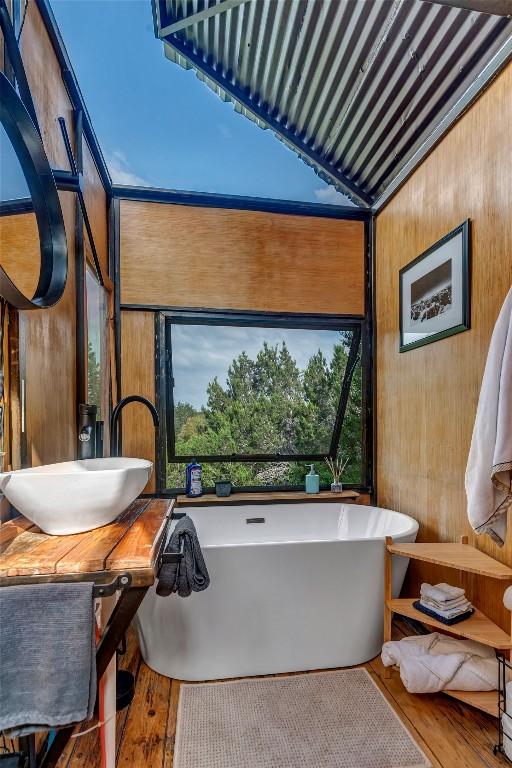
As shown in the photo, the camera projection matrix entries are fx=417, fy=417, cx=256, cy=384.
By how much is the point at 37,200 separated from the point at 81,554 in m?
1.24

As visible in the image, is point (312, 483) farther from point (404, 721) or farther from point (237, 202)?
point (237, 202)

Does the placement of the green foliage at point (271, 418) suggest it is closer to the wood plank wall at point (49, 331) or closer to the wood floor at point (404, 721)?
the wood plank wall at point (49, 331)

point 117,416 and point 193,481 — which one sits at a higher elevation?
point 117,416

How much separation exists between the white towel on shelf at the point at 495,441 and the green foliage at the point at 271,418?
1.76 metres

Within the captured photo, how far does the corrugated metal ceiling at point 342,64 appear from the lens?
2037mm

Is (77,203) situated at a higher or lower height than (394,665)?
higher

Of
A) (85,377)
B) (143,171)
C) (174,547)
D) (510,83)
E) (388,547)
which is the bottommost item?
(388,547)

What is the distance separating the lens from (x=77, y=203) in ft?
6.88

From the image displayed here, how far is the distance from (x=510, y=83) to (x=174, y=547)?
241cm

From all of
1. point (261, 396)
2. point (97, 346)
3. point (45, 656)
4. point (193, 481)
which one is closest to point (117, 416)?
point (97, 346)

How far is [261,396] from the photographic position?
3.20 metres

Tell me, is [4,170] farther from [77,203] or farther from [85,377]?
[85,377]

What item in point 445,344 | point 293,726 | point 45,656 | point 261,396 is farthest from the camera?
point 261,396

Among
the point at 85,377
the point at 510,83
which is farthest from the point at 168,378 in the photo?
the point at 510,83
